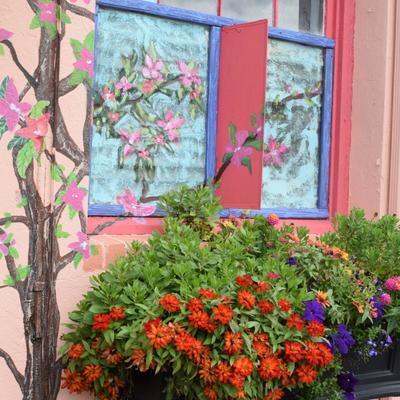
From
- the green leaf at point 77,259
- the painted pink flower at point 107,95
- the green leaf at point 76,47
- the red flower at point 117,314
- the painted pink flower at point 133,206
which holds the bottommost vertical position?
the red flower at point 117,314

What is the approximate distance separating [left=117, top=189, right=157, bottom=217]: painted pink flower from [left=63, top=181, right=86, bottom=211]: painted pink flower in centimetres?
Answer: 38

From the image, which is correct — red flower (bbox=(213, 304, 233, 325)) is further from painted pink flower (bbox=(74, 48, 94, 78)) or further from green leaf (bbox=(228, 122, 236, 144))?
green leaf (bbox=(228, 122, 236, 144))

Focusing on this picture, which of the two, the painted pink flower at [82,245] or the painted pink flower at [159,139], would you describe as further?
the painted pink flower at [159,139]

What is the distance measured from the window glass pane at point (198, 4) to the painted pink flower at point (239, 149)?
723mm

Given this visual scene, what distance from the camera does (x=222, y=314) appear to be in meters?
3.21

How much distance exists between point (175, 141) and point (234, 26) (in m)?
0.69

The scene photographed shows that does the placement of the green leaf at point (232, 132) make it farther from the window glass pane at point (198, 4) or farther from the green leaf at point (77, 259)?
the green leaf at point (77, 259)

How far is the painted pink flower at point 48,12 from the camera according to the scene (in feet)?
12.1

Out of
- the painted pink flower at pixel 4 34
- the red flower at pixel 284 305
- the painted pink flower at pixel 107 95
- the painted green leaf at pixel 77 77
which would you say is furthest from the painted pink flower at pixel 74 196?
the red flower at pixel 284 305

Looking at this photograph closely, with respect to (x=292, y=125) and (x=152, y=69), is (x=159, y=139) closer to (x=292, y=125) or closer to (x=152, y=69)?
(x=152, y=69)

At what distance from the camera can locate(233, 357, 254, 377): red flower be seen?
317cm

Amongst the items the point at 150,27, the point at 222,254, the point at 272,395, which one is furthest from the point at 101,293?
the point at 150,27

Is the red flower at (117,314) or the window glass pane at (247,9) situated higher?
the window glass pane at (247,9)

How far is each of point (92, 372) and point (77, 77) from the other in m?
1.32
